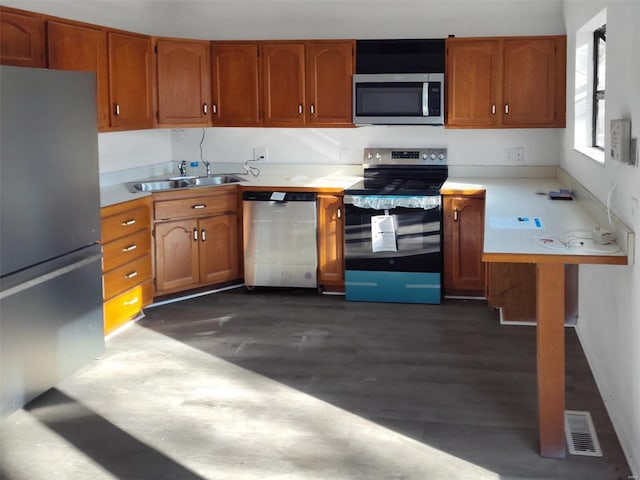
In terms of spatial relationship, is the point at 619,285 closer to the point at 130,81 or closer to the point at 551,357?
the point at 551,357

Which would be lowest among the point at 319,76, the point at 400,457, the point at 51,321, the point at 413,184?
the point at 400,457

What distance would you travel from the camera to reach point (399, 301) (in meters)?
5.52

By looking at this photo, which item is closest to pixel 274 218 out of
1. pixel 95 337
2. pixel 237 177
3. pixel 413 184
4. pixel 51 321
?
pixel 237 177

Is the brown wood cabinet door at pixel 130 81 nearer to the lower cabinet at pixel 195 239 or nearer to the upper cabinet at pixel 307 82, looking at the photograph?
the lower cabinet at pixel 195 239

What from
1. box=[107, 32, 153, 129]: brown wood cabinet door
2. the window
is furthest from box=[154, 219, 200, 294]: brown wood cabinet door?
the window

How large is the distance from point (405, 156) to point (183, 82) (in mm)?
1815

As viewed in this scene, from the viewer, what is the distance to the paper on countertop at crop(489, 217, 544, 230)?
356 cm

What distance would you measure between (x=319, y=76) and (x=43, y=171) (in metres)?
2.69

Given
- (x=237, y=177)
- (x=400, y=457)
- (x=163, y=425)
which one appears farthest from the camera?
(x=237, y=177)

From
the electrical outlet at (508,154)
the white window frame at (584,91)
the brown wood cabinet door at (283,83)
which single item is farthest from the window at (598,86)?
the brown wood cabinet door at (283,83)

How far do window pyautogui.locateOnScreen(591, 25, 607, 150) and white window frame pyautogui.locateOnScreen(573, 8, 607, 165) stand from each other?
0.09ft

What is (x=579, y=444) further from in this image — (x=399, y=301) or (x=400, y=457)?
(x=399, y=301)

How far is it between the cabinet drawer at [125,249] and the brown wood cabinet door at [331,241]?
128 cm

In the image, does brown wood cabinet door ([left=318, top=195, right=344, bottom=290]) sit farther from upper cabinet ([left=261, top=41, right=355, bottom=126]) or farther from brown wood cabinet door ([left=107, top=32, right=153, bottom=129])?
brown wood cabinet door ([left=107, top=32, right=153, bottom=129])
